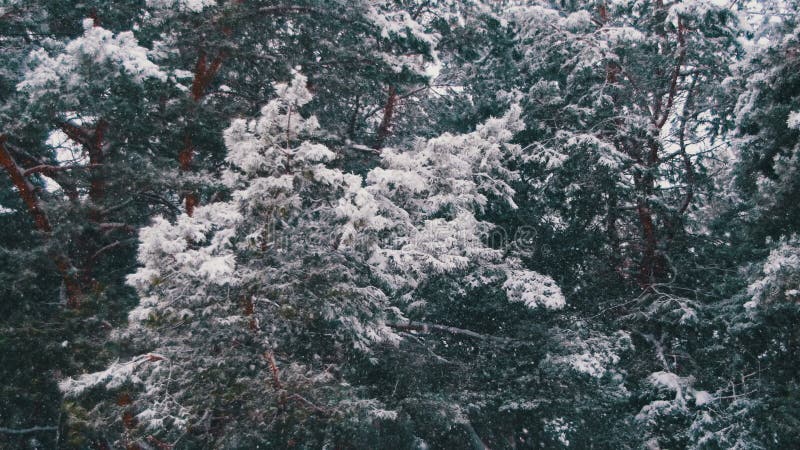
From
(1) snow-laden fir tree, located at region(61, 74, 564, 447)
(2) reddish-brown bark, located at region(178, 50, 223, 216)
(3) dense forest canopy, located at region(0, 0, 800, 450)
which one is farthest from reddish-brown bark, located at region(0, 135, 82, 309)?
(1) snow-laden fir tree, located at region(61, 74, 564, 447)

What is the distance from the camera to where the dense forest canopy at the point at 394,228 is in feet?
21.1

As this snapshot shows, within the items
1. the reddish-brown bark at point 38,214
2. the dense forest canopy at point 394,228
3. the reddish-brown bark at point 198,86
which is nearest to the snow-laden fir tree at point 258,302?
the dense forest canopy at point 394,228

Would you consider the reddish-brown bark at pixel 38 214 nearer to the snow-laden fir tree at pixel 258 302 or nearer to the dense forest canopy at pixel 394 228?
the dense forest canopy at pixel 394 228

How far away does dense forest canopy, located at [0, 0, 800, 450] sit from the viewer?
21.1 ft

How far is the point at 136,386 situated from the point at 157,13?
5.98 m

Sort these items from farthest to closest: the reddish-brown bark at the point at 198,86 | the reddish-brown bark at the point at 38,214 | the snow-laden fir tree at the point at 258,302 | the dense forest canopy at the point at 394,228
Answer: the reddish-brown bark at the point at 198,86 < the reddish-brown bark at the point at 38,214 < the dense forest canopy at the point at 394,228 < the snow-laden fir tree at the point at 258,302

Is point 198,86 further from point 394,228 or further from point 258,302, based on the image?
point 258,302

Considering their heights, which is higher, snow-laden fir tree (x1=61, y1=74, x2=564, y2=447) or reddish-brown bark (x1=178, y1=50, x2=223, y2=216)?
reddish-brown bark (x1=178, y1=50, x2=223, y2=216)

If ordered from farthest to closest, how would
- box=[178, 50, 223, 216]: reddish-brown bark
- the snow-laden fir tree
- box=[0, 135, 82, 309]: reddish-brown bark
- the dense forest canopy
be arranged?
box=[178, 50, 223, 216]: reddish-brown bark < box=[0, 135, 82, 309]: reddish-brown bark < the dense forest canopy < the snow-laden fir tree

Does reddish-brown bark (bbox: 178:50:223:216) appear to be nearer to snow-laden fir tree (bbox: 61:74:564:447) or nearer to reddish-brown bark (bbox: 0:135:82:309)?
reddish-brown bark (bbox: 0:135:82:309)

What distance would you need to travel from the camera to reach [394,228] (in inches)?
316

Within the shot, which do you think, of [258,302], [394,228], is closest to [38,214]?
[258,302]

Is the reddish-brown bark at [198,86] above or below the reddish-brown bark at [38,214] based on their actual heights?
above

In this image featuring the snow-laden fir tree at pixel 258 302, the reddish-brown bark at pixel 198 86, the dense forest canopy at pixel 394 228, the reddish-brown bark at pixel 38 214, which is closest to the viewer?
the snow-laden fir tree at pixel 258 302
